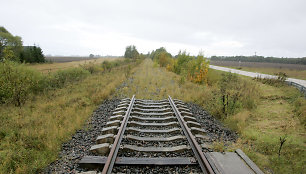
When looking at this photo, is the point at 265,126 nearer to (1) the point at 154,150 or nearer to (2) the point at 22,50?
(1) the point at 154,150

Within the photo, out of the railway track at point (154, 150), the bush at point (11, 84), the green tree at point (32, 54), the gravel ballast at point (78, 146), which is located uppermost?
the green tree at point (32, 54)

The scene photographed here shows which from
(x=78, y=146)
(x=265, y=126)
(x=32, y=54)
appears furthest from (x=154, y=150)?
(x=32, y=54)

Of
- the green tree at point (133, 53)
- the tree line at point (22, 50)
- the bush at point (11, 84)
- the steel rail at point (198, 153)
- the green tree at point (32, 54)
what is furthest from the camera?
the green tree at point (133, 53)

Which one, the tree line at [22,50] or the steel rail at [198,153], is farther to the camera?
the tree line at [22,50]

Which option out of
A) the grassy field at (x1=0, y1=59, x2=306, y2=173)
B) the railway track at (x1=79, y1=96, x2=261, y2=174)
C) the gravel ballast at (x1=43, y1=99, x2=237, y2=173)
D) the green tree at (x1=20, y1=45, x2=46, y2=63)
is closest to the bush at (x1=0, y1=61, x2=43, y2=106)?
the grassy field at (x1=0, y1=59, x2=306, y2=173)

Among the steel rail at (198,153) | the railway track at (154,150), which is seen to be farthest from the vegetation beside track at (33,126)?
the steel rail at (198,153)

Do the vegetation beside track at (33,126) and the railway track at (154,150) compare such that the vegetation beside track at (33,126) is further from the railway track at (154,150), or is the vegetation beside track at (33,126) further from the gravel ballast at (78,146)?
the railway track at (154,150)

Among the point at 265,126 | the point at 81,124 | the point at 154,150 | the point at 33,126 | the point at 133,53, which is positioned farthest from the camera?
the point at 133,53

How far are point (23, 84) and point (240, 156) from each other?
9.20 m

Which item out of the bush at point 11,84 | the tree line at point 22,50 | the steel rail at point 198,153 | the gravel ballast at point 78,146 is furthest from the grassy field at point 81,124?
the tree line at point 22,50

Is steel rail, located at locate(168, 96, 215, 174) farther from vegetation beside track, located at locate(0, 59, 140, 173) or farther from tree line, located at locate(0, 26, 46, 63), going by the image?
tree line, located at locate(0, 26, 46, 63)

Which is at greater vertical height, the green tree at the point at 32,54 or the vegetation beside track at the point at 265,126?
the green tree at the point at 32,54

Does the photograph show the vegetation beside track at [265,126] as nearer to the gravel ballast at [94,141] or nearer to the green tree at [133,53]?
the gravel ballast at [94,141]

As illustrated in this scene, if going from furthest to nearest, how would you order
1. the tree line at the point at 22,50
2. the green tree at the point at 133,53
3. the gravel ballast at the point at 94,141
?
1. the green tree at the point at 133,53
2. the tree line at the point at 22,50
3. the gravel ballast at the point at 94,141
